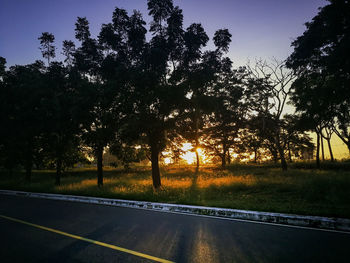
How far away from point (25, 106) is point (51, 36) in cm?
749

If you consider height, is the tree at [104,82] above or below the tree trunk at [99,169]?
above

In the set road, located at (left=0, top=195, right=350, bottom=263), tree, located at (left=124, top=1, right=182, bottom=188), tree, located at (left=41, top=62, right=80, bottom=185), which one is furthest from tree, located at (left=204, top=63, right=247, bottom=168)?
road, located at (left=0, top=195, right=350, bottom=263)

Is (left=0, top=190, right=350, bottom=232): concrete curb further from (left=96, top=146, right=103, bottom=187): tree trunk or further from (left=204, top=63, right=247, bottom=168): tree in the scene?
(left=204, top=63, right=247, bottom=168): tree

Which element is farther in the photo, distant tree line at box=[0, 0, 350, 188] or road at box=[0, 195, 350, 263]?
distant tree line at box=[0, 0, 350, 188]

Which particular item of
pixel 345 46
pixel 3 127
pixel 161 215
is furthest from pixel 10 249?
pixel 3 127

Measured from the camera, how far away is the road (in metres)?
4.47

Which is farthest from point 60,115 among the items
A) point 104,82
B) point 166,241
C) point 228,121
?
point 228,121

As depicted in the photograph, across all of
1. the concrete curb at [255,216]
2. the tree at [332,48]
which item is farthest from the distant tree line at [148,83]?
the concrete curb at [255,216]

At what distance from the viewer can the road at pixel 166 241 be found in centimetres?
447

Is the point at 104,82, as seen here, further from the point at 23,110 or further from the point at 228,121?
the point at 228,121

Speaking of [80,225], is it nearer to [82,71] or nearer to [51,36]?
[82,71]

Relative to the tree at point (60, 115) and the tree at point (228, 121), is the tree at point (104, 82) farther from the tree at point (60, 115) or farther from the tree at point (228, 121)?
the tree at point (228, 121)

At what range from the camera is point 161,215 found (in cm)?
841

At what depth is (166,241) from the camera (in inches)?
212
